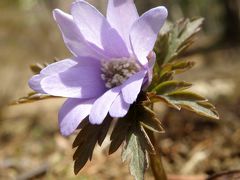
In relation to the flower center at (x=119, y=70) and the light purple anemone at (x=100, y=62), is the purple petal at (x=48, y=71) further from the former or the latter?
the flower center at (x=119, y=70)

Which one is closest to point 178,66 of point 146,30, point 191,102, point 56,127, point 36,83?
point 191,102

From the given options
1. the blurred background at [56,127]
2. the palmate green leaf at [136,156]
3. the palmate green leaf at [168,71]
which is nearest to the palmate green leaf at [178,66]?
the palmate green leaf at [168,71]

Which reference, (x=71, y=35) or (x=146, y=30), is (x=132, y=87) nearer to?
(x=146, y=30)

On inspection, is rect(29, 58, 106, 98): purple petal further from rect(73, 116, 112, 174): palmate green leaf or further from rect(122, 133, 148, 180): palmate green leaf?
rect(122, 133, 148, 180): palmate green leaf

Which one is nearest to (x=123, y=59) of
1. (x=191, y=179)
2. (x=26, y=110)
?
(x=191, y=179)

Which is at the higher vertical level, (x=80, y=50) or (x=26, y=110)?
(x=80, y=50)

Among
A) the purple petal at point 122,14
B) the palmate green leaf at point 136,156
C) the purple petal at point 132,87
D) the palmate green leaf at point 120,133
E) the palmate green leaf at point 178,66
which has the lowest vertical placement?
the palmate green leaf at point 136,156

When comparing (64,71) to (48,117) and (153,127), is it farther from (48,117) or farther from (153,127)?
(48,117)
